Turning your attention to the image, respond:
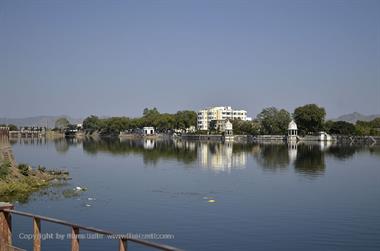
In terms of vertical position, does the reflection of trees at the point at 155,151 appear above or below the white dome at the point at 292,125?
below

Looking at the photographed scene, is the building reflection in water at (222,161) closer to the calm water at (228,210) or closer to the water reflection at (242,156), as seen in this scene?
the water reflection at (242,156)

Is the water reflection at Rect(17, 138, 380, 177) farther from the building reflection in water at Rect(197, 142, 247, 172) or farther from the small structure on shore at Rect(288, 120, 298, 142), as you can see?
the small structure on shore at Rect(288, 120, 298, 142)

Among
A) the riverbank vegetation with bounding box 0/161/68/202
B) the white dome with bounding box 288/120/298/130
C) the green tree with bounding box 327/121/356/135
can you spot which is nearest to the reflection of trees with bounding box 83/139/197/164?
the riverbank vegetation with bounding box 0/161/68/202

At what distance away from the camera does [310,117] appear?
18162 centimetres

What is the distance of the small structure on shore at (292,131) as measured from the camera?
185887mm

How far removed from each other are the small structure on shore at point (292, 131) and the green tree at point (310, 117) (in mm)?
2455

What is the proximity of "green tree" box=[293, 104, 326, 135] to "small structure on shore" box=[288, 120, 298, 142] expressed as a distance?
2.45 m

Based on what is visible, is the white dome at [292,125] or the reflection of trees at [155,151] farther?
the white dome at [292,125]

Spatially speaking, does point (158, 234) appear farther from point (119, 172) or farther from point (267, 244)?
point (119, 172)

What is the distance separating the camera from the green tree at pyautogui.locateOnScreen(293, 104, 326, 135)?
180250 millimetres

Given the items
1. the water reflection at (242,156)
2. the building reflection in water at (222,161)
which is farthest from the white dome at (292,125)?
the building reflection in water at (222,161)

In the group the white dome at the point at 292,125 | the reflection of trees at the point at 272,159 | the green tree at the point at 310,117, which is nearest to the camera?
the reflection of trees at the point at 272,159

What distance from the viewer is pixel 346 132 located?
632ft

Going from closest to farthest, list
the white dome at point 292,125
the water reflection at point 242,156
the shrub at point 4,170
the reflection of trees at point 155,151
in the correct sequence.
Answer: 1. the shrub at point 4,170
2. the water reflection at point 242,156
3. the reflection of trees at point 155,151
4. the white dome at point 292,125
